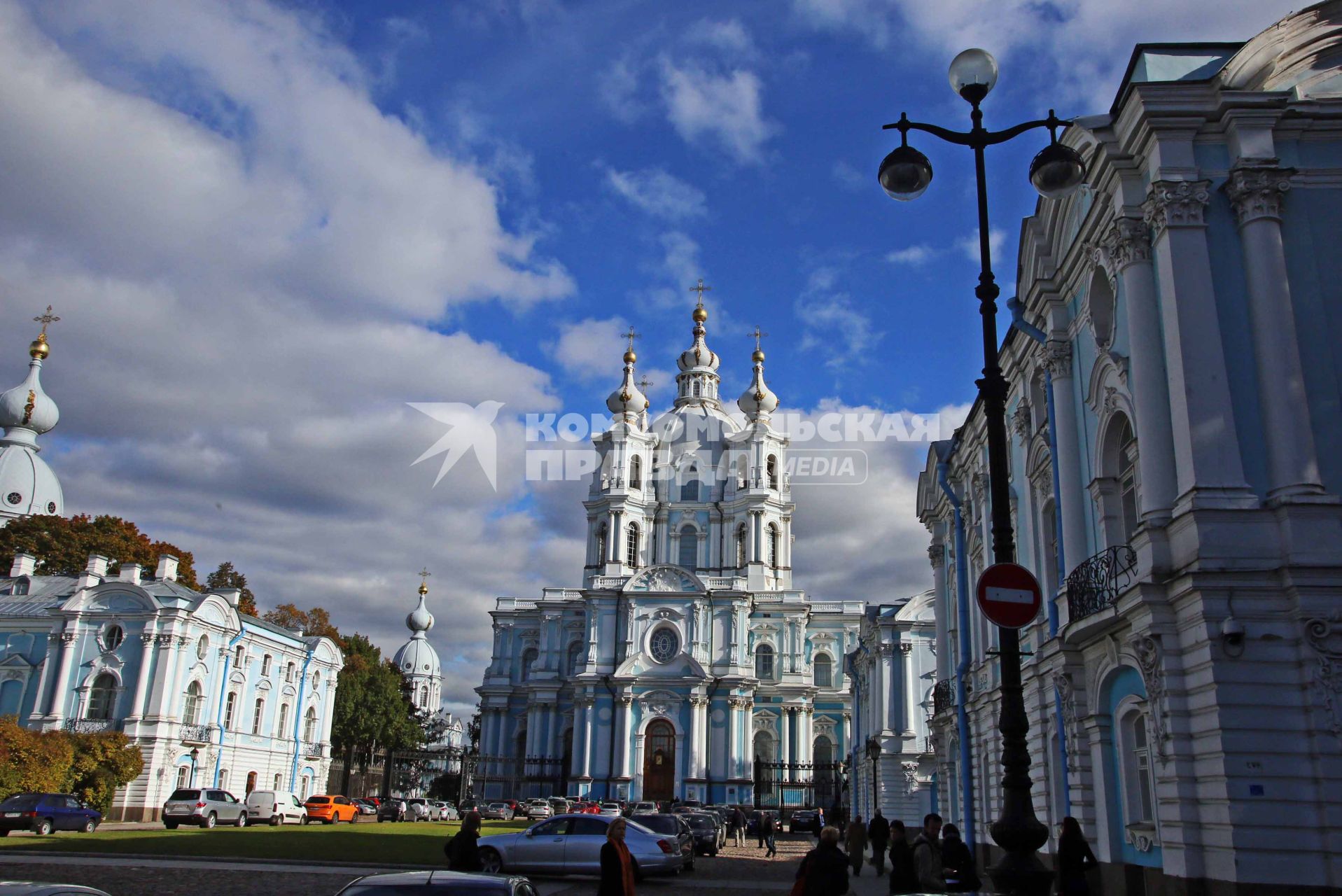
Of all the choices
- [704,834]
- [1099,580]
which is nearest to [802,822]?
[704,834]

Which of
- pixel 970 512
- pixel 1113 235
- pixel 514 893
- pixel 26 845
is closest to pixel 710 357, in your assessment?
pixel 970 512

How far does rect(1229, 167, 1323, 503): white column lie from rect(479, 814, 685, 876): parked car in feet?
41.4

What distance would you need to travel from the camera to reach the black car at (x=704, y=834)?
103 feet

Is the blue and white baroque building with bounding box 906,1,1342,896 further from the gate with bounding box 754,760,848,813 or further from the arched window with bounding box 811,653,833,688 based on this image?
the arched window with bounding box 811,653,833,688

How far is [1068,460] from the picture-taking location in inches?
682

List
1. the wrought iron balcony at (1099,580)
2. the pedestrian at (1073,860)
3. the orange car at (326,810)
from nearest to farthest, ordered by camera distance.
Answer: the pedestrian at (1073,860) < the wrought iron balcony at (1099,580) < the orange car at (326,810)

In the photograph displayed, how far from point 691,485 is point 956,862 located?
60.3 metres

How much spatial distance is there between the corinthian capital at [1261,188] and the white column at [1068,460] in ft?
14.3

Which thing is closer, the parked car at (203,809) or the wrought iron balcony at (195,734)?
the parked car at (203,809)

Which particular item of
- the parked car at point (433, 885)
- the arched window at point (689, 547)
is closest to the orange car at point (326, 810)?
A: the arched window at point (689, 547)

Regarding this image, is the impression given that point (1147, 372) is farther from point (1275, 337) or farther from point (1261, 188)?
point (1261, 188)

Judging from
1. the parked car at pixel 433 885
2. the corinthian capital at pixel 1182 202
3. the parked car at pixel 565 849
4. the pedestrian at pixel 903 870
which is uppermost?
the corinthian capital at pixel 1182 202

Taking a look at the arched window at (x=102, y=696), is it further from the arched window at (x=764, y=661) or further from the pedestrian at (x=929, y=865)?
the pedestrian at (x=929, y=865)

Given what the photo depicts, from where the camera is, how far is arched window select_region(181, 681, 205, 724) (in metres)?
45.0
